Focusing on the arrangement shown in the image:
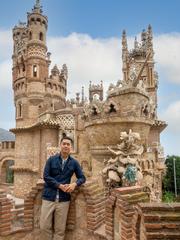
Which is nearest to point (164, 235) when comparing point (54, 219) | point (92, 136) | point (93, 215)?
point (93, 215)

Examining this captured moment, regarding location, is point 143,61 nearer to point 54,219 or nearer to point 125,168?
point 125,168

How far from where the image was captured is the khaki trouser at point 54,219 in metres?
4.54

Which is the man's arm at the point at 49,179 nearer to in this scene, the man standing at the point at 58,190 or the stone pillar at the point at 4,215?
the man standing at the point at 58,190

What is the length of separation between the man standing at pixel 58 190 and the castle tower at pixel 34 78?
22513 mm

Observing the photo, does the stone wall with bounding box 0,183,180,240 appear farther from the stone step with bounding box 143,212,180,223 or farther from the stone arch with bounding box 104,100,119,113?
the stone arch with bounding box 104,100,119,113

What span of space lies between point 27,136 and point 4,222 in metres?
19.0

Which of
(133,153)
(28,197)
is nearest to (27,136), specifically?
(133,153)

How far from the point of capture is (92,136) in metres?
13.4

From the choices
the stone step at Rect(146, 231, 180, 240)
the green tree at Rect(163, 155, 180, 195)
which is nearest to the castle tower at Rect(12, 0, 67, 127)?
the green tree at Rect(163, 155, 180, 195)

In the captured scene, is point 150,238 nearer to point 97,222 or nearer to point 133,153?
point 97,222

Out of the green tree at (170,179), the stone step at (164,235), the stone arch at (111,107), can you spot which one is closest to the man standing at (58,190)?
the stone step at (164,235)

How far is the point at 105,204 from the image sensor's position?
5.05 meters

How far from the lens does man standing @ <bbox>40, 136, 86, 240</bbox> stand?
4508 mm

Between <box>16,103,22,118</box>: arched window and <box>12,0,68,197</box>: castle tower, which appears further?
<box>16,103,22,118</box>: arched window
